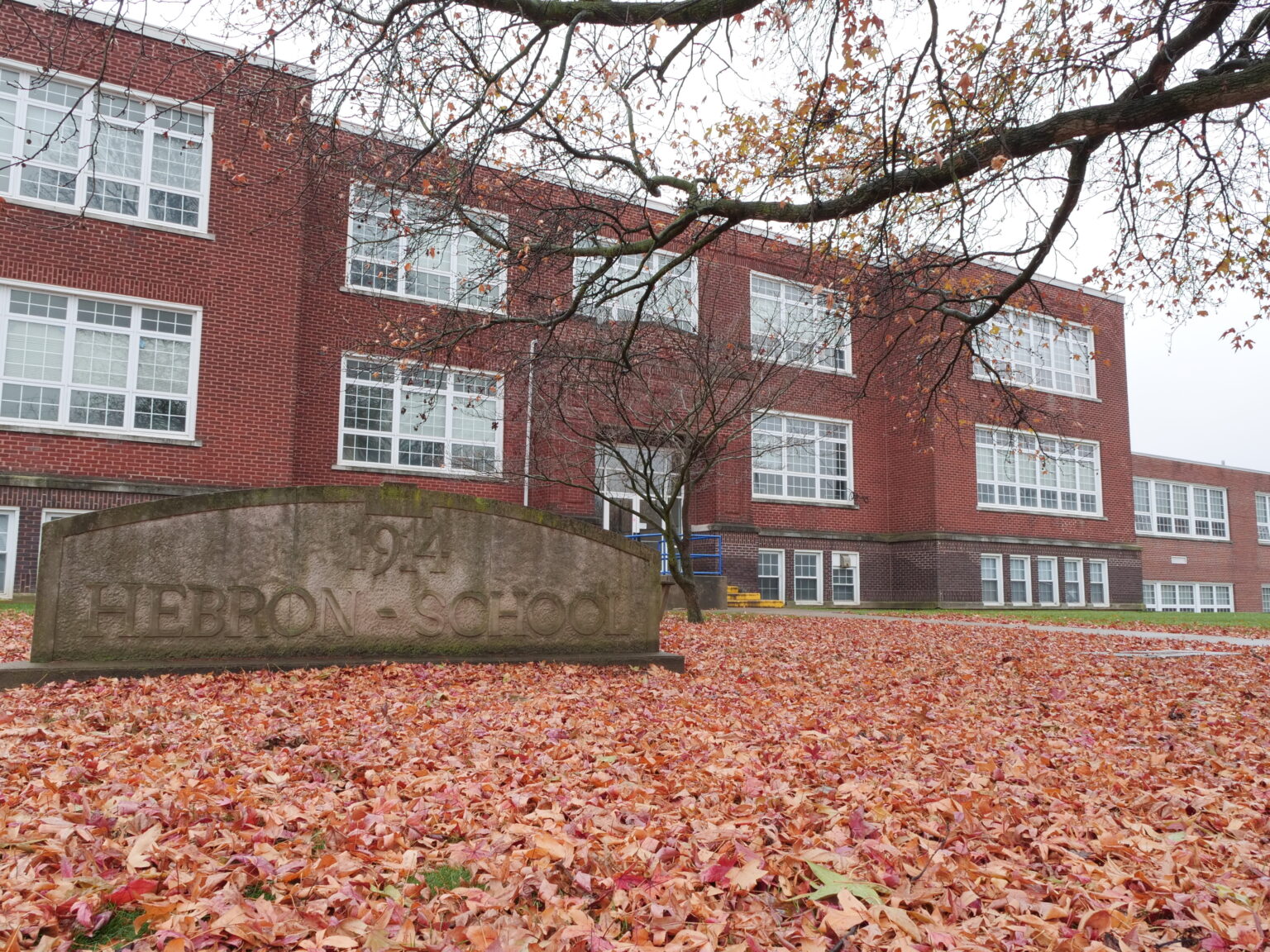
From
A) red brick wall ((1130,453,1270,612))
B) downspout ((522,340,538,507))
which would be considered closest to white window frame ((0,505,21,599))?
downspout ((522,340,538,507))

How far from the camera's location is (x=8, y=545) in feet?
45.3

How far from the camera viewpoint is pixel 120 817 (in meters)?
3.28

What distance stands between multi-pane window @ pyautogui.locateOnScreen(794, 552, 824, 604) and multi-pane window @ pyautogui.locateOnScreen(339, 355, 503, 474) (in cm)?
864

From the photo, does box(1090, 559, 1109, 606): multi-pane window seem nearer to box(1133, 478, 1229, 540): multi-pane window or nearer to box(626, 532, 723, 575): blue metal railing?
box(1133, 478, 1229, 540): multi-pane window

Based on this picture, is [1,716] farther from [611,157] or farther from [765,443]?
[765,443]

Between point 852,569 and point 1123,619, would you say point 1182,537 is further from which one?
point 1123,619

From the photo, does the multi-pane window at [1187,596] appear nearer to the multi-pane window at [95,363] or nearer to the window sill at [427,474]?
the window sill at [427,474]

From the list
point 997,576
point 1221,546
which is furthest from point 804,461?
point 1221,546

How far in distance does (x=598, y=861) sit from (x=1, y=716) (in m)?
4.24

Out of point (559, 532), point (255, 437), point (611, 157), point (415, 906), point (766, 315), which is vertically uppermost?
point (766, 315)

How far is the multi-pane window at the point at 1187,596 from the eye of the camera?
3350cm

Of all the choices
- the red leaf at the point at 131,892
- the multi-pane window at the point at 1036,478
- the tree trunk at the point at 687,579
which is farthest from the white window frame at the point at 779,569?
the red leaf at the point at 131,892

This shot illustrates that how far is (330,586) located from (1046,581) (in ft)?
75.5

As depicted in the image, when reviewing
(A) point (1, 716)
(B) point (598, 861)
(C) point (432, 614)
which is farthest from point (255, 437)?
(B) point (598, 861)
